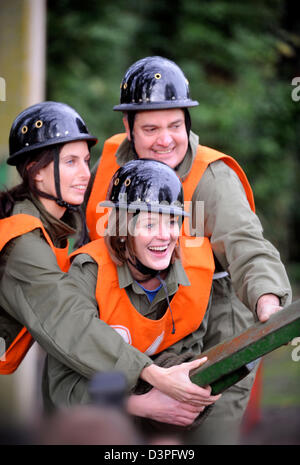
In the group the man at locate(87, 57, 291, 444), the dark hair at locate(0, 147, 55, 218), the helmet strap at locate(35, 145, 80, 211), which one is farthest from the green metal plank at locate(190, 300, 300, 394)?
the dark hair at locate(0, 147, 55, 218)

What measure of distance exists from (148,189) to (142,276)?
470 mm

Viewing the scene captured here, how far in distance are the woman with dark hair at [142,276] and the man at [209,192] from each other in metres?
0.24

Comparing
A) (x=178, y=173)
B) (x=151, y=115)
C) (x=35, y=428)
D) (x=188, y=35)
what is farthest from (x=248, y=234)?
(x=188, y=35)

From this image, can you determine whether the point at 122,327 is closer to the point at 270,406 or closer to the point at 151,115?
the point at 151,115

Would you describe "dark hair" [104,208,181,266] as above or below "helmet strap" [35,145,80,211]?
below

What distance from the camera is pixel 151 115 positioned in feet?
13.5

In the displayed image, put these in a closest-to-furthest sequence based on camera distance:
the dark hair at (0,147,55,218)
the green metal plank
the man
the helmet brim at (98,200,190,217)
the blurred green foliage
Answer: the green metal plank
the helmet brim at (98,200,190,217)
the man
the dark hair at (0,147,55,218)
the blurred green foliage

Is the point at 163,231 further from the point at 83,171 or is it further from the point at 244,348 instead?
the point at 244,348

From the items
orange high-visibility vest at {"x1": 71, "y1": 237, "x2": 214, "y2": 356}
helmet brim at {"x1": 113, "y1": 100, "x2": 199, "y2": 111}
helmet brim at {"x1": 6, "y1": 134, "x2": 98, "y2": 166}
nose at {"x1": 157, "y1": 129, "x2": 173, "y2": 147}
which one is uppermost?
helmet brim at {"x1": 113, "y1": 100, "x2": 199, "y2": 111}

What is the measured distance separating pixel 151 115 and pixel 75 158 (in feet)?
1.71

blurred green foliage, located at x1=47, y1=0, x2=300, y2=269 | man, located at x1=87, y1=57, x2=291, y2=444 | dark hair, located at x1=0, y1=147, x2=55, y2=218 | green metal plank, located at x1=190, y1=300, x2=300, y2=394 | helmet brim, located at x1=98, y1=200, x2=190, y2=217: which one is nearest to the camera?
green metal plank, located at x1=190, y1=300, x2=300, y2=394

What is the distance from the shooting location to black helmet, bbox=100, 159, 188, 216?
3598mm

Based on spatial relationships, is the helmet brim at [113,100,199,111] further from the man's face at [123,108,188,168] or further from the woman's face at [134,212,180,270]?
the woman's face at [134,212,180,270]

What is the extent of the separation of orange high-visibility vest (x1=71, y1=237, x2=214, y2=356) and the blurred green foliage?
9.76 meters
